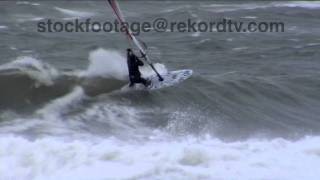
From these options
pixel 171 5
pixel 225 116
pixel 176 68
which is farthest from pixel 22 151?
pixel 171 5

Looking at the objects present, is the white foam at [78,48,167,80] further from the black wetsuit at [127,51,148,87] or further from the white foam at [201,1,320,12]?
the white foam at [201,1,320,12]

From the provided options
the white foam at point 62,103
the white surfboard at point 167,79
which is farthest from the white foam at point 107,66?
the white foam at point 62,103

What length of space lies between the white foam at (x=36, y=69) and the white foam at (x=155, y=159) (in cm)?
381

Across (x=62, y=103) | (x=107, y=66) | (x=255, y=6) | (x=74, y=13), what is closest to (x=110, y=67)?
(x=107, y=66)

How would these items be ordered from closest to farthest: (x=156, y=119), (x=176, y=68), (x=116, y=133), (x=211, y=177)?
(x=211, y=177) < (x=116, y=133) < (x=156, y=119) < (x=176, y=68)

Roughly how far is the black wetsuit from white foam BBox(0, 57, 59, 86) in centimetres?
169

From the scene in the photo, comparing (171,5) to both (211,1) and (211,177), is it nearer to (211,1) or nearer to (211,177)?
(211,1)

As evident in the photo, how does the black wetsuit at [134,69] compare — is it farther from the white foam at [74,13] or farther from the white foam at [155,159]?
the white foam at [74,13]

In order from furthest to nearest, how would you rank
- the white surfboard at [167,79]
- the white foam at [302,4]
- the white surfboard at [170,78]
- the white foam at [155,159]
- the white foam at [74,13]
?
1. the white foam at [302,4]
2. the white foam at [74,13]
3. the white surfboard at [170,78]
4. the white surfboard at [167,79]
5. the white foam at [155,159]

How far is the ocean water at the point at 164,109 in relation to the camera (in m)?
10.2

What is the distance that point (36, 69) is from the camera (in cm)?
1518

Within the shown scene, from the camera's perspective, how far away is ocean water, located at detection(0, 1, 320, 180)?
1023cm

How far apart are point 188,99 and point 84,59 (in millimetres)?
4531

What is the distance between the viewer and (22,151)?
1045 cm
